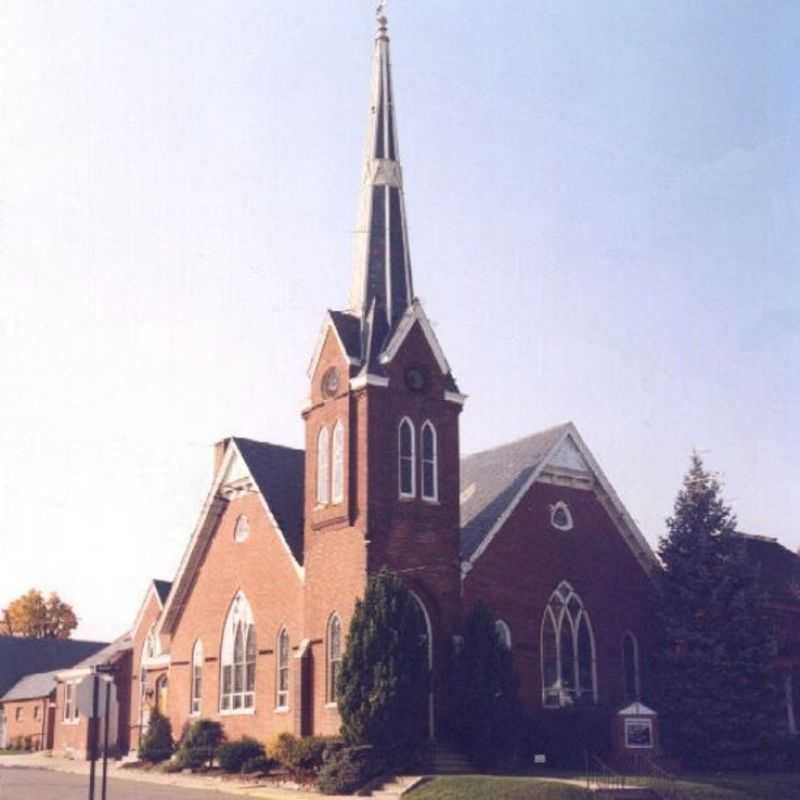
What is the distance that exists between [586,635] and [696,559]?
13.8 ft

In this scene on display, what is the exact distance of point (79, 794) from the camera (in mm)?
29891

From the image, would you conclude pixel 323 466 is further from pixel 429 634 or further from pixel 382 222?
pixel 382 222

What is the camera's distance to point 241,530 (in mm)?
40781

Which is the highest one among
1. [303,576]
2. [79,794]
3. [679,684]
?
[303,576]

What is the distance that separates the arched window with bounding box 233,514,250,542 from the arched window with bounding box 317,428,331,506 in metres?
5.94

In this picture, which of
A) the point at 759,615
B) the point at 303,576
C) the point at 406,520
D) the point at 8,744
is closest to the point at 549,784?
the point at 406,520

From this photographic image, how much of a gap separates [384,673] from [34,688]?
1529 inches

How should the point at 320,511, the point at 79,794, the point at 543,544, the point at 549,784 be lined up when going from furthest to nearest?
1. the point at 543,544
2. the point at 320,511
3. the point at 79,794
4. the point at 549,784

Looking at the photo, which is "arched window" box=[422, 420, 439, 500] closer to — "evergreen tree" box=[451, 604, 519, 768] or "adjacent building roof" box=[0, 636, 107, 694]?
"evergreen tree" box=[451, 604, 519, 768]

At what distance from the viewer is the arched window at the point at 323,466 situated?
3509 centimetres

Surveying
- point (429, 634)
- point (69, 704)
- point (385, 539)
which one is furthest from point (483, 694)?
point (69, 704)

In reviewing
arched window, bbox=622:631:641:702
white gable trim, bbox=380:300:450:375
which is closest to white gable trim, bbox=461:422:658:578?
arched window, bbox=622:631:641:702

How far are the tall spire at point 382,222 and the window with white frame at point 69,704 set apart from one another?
2412 centimetres

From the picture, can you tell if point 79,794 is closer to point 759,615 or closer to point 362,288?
point 362,288
